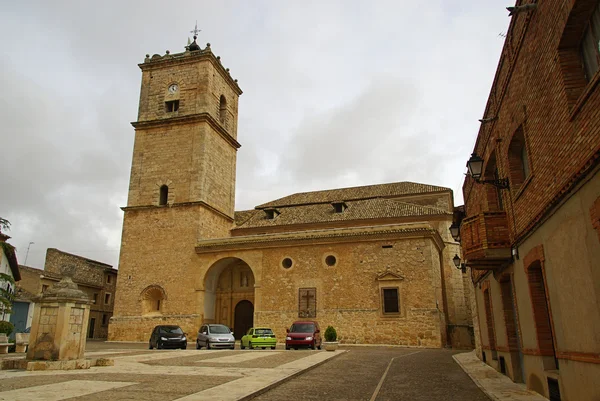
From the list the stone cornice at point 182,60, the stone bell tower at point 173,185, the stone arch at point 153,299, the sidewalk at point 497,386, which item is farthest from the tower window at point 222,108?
the sidewalk at point 497,386

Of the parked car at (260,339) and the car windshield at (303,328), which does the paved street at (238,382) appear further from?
the parked car at (260,339)

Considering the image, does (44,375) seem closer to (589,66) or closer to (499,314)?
(499,314)

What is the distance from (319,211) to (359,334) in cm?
1216

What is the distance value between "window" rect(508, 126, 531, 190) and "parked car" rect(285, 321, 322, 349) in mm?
13674

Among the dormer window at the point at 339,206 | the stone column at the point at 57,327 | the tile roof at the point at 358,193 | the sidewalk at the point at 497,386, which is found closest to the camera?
the sidewalk at the point at 497,386

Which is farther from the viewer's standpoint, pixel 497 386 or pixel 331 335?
pixel 331 335

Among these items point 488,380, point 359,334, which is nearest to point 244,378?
point 488,380

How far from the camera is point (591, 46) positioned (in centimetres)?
558

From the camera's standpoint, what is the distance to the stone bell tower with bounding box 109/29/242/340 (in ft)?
94.8

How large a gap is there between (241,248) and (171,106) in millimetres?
12726

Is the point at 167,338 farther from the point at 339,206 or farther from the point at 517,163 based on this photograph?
the point at 517,163

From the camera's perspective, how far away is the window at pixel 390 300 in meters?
24.2

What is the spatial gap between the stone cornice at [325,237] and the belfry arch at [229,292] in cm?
124

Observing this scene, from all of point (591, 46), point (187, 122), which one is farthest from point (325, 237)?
point (591, 46)
